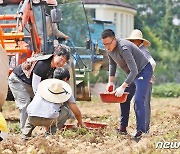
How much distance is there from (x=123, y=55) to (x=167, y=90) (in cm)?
2137

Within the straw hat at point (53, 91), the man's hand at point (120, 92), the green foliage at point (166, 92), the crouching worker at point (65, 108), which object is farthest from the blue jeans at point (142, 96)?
the green foliage at point (166, 92)

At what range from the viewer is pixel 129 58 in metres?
7.89

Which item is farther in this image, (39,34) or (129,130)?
(39,34)

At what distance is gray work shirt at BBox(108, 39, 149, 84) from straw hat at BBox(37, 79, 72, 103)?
31.5 inches

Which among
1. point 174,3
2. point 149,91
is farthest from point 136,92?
point 174,3

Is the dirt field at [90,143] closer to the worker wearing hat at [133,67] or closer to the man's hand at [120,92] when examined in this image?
the worker wearing hat at [133,67]

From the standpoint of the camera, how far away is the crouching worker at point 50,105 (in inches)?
302

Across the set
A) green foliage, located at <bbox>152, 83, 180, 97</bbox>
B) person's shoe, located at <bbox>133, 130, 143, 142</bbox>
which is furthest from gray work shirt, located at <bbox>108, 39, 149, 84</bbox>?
green foliage, located at <bbox>152, 83, 180, 97</bbox>

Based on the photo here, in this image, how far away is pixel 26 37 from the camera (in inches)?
447

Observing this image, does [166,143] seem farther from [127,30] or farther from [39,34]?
[127,30]

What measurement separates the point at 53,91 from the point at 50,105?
173mm

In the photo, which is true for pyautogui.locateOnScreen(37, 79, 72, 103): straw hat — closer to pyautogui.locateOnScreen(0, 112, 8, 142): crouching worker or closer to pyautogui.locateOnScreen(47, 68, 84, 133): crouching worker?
pyautogui.locateOnScreen(47, 68, 84, 133): crouching worker

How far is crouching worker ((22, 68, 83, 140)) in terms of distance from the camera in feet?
25.2

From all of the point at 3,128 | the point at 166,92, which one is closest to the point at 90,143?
the point at 3,128
